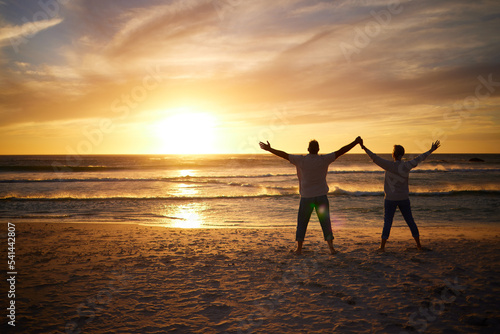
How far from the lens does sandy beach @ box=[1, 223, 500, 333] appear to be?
11.7 feet

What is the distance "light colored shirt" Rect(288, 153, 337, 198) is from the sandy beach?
1507 mm

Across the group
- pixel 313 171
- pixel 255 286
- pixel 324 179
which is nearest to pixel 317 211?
pixel 324 179

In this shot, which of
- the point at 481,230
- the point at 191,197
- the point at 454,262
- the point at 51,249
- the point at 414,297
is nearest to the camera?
the point at 414,297

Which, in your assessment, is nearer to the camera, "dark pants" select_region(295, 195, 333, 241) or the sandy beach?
the sandy beach

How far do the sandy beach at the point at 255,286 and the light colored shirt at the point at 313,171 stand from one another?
1.51 meters

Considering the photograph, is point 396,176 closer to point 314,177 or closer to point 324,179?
point 324,179

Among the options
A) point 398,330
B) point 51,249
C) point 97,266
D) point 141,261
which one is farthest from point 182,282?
point 51,249

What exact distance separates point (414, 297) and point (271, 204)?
11.9 m

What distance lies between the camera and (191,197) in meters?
19.2

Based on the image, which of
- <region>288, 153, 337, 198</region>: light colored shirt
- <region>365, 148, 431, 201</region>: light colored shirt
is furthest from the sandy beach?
<region>288, 153, 337, 198</region>: light colored shirt

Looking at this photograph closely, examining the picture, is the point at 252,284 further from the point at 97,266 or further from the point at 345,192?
the point at 345,192

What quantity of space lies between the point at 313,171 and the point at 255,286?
2.62 m

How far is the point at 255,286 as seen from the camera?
4.72m

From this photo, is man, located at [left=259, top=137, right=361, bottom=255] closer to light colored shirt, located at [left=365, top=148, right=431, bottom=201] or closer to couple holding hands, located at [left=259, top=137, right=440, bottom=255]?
couple holding hands, located at [left=259, top=137, right=440, bottom=255]
